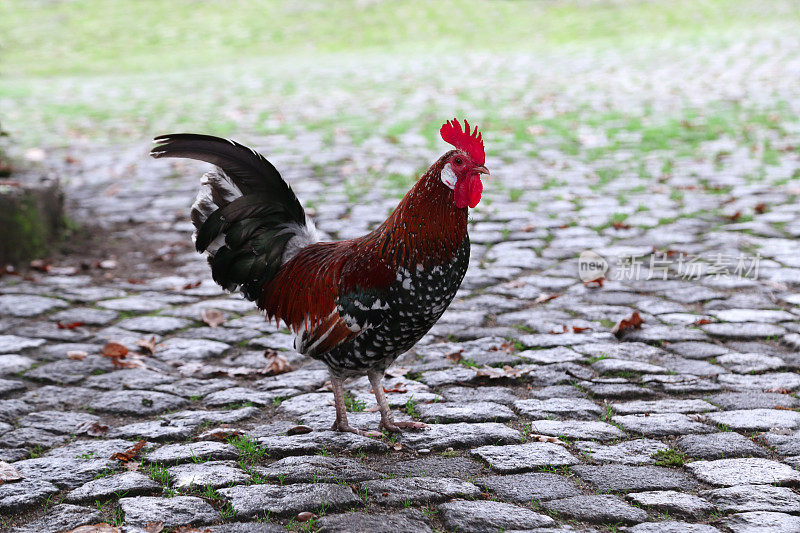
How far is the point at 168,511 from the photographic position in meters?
3.16

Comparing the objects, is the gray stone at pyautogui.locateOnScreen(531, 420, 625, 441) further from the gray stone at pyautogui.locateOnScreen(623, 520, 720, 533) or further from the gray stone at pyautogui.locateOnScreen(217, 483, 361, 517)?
the gray stone at pyautogui.locateOnScreen(217, 483, 361, 517)

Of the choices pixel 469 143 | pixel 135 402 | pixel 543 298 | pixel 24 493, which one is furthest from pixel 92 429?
pixel 543 298

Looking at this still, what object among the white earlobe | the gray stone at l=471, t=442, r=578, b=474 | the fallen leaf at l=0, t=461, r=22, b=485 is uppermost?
the white earlobe

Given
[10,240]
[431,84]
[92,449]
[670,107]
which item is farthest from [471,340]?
[431,84]

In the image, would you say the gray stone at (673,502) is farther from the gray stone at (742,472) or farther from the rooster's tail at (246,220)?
the rooster's tail at (246,220)

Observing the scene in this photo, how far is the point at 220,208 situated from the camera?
13.1 feet

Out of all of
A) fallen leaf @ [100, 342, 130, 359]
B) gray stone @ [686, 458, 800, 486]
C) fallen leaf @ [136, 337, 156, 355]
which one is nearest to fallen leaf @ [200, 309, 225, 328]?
fallen leaf @ [136, 337, 156, 355]

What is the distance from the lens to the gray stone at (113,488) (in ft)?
10.8

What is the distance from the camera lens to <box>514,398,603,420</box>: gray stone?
4.04 m

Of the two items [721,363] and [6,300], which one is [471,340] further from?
[6,300]

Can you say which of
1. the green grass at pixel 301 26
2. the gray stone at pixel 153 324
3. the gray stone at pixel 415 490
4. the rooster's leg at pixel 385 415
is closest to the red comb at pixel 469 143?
the rooster's leg at pixel 385 415

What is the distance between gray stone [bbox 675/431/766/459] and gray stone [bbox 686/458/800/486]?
0.06 meters

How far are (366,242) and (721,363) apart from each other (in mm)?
2233

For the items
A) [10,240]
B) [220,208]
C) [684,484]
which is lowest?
[684,484]
